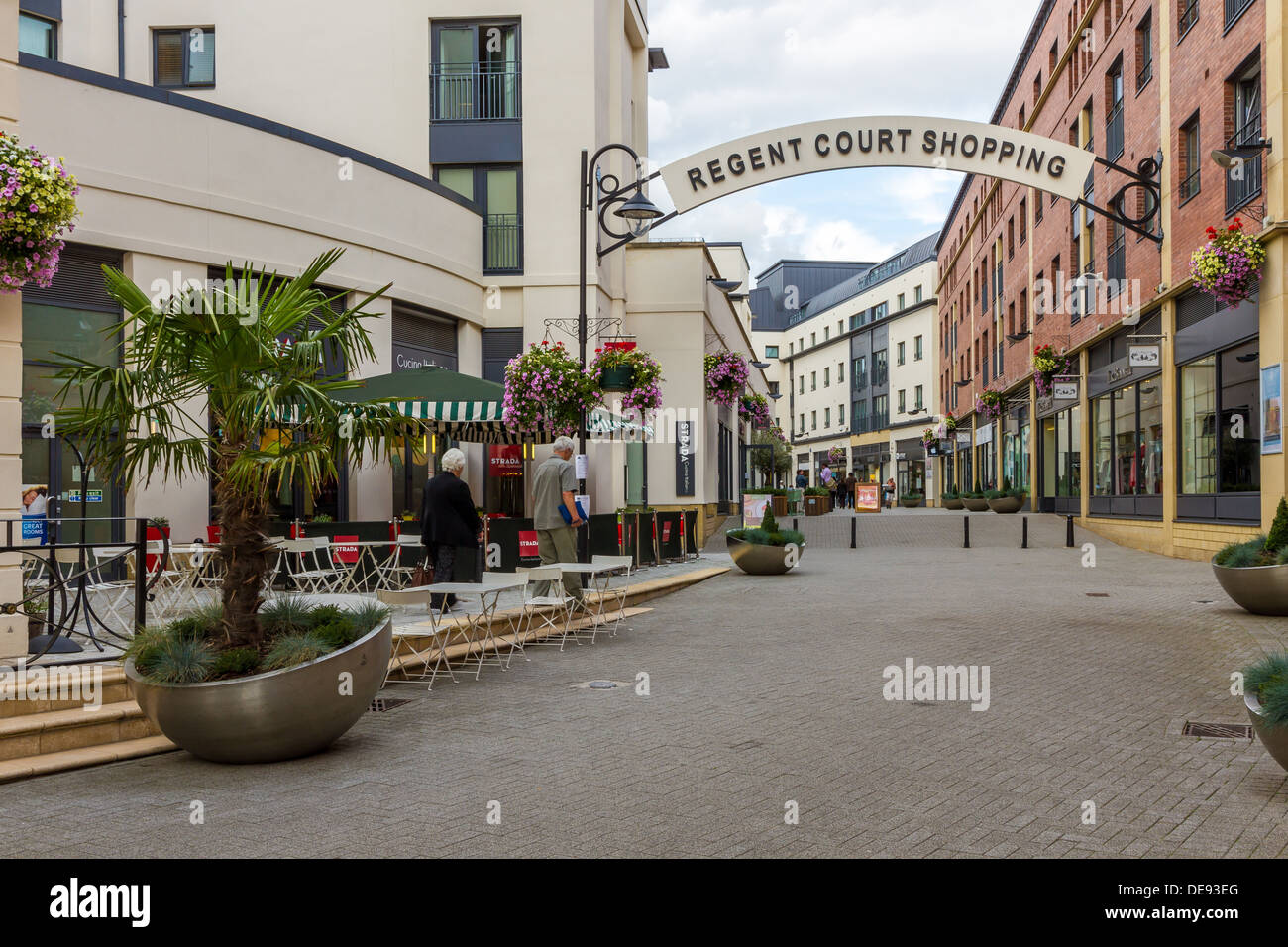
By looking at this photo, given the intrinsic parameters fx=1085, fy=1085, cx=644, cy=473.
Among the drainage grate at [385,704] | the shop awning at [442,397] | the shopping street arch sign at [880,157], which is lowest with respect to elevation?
the drainage grate at [385,704]

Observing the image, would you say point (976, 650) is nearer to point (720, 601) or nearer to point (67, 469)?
point (720, 601)

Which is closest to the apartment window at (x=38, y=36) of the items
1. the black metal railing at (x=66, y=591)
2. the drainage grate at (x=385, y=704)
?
the black metal railing at (x=66, y=591)

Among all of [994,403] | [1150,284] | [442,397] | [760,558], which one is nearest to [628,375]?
[442,397]

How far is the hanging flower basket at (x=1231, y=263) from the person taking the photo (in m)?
16.6

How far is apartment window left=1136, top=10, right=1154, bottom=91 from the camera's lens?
23689 millimetres

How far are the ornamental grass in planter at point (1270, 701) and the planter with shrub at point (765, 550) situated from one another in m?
13.0

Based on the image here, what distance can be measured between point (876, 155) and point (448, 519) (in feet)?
30.3

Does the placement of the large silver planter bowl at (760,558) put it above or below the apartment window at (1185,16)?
below

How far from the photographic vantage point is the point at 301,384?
627cm

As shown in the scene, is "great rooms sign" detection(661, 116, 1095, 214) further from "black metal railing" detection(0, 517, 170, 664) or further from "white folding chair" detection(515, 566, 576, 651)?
"black metal railing" detection(0, 517, 170, 664)

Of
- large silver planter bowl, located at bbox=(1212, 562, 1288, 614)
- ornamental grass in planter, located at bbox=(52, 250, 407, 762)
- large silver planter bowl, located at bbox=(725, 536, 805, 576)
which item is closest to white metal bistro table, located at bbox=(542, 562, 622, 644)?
ornamental grass in planter, located at bbox=(52, 250, 407, 762)

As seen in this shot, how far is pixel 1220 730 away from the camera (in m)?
6.77

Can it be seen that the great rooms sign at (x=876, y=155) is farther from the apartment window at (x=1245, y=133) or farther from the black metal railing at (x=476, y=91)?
the black metal railing at (x=476, y=91)

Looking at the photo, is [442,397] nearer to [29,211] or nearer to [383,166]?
[383,166]
